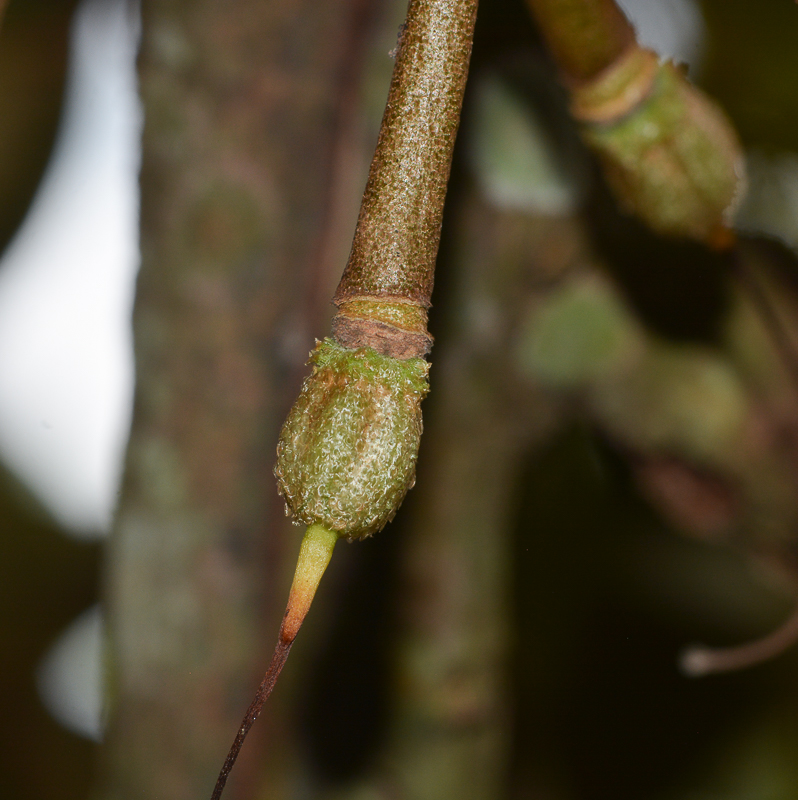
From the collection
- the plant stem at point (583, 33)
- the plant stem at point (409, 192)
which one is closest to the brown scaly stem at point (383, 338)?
the plant stem at point (409, 192)

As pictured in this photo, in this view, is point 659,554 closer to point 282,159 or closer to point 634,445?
point 634,445

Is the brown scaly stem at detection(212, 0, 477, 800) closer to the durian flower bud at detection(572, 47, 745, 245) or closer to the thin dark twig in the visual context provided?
the thin dark twig

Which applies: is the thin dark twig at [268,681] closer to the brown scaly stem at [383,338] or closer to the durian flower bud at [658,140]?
the brown scaly stem at [383,338]

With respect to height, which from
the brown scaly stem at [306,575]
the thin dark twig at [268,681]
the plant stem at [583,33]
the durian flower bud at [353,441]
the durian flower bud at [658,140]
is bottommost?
the thin dark twig at [268,681]

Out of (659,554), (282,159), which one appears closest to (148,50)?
(282,159)

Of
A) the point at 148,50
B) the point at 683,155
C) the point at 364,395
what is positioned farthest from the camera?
the point at 148,50

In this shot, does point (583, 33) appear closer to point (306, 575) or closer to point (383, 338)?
point (383, 338)

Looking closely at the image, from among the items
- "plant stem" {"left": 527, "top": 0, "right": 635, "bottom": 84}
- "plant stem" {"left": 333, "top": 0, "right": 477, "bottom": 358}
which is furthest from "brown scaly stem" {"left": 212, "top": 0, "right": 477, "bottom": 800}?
"plant stem" {"left": 527, "top": 0, "right": 635, "bottom": 84}
